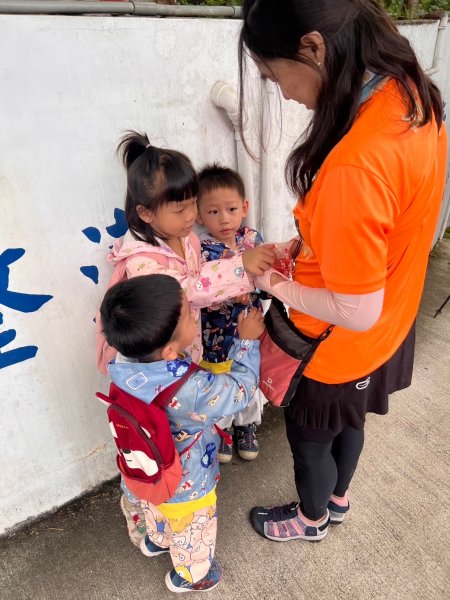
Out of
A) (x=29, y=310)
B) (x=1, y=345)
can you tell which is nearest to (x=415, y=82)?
(x=29, y=310)

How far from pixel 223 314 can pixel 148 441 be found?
32.4 inches

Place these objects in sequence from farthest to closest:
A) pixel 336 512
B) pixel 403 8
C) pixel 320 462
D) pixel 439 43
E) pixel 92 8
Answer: pixel 403 8 < pixel 439 43 < pixel 336 512 < pixel 320 462 < pixel 92 8

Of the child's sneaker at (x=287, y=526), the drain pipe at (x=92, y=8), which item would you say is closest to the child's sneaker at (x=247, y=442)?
the child's sneaker at (x=287, y=526)

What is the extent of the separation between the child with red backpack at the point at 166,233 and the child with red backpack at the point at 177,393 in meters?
0.15

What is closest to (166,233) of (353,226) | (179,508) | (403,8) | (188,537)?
(353,226)

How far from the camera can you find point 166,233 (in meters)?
1.69

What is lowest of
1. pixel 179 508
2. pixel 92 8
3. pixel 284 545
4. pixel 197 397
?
pixel 284 545

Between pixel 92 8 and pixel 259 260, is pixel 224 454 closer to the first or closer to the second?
pixel 259 260

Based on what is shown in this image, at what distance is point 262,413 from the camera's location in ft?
9.00

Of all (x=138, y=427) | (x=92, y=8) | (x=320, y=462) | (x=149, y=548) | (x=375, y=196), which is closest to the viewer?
(x=375, y=196)

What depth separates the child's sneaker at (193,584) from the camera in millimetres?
1836

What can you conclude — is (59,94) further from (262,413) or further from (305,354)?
(262,413)

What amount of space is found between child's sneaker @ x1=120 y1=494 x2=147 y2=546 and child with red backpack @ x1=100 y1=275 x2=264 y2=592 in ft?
0.62

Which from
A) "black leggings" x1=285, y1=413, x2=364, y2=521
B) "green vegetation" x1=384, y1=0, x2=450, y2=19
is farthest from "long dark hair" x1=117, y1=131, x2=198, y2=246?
"green vegetation" x1=384, y1=0, x2=450, y2=19
